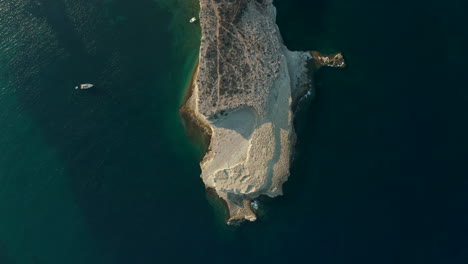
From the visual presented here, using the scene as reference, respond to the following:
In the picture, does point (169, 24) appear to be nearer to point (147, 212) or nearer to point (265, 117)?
point (265, 117)

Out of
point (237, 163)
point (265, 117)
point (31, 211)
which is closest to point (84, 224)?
point (31, 211)

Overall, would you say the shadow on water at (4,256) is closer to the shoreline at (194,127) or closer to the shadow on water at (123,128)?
the shadow on water at (123,128)

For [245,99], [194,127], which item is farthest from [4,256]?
[245,99]

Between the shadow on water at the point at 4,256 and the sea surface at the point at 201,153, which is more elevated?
the sea surface at the point at 201,153

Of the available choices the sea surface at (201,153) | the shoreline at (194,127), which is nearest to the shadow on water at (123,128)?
the sea surface at (201,153)

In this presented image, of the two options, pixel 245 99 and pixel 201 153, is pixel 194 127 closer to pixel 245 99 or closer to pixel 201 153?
pixel 201 153

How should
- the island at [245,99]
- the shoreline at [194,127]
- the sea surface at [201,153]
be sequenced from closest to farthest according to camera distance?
1. the island at [245,99]
2. the sea surface at [201,153]
3. the shoreline at [194,127]
